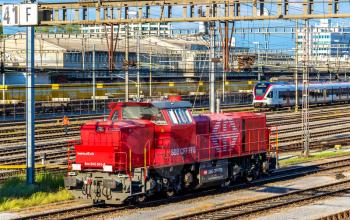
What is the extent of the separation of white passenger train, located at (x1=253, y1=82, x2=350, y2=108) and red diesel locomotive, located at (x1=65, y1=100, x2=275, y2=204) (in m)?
39.5

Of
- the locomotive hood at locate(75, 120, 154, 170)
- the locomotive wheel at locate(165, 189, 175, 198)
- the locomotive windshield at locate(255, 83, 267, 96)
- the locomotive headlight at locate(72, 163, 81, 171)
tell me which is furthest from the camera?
the locomotive windshield at locate(255, 83, 267, 96)

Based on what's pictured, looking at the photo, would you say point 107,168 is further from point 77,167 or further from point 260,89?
point 260,89

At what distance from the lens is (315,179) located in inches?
1101

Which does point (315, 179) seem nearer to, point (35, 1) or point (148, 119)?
point (148, 119)

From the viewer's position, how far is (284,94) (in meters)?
65.7

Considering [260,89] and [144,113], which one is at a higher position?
[144,113]

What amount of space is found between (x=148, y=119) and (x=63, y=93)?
3948 centimetres

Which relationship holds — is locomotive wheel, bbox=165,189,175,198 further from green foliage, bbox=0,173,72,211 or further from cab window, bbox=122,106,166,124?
green foliage, bbox=0,173,72,211

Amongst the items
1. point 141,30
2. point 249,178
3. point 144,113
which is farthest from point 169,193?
point 141,30

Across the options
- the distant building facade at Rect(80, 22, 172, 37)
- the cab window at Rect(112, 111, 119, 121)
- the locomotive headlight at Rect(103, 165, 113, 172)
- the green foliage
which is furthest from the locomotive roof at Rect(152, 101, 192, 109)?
the distant building facade at Rect(80, 22, 172, 37)

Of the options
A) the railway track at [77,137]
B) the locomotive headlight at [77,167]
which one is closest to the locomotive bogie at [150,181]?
the locomotive headlight at [77,167]

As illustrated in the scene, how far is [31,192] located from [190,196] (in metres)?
5.27

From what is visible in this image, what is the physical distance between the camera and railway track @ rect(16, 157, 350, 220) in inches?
788

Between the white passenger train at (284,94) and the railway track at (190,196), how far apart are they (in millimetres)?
30512
